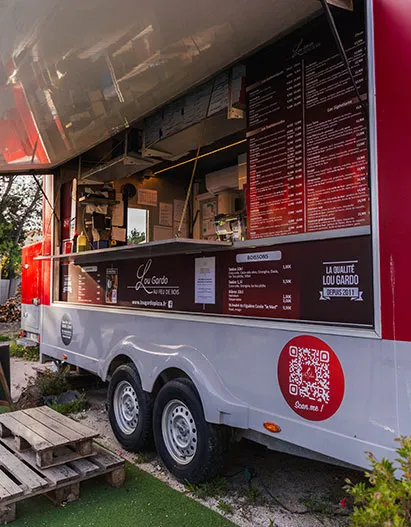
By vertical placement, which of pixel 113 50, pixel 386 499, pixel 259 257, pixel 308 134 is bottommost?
pixel 386 499

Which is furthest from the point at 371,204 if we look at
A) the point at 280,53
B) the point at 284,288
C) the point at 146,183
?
the point at 146,183

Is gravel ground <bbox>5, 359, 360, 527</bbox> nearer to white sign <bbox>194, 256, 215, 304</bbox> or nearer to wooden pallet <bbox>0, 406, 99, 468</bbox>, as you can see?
wooden pallet <bbox>0, 406, 99, 468</bbox>

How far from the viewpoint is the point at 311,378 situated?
2.55 m

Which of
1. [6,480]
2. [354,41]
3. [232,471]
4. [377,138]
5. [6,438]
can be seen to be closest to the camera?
[377,138]

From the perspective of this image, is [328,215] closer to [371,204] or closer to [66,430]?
[371,204]

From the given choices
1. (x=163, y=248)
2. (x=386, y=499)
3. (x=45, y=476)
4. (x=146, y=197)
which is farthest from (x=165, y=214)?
(x=386, y=499)

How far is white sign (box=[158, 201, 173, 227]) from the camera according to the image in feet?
20.6

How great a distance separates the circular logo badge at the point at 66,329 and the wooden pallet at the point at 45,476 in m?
1.93

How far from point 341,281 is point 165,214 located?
13.7 feet

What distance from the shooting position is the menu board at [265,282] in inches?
94.7

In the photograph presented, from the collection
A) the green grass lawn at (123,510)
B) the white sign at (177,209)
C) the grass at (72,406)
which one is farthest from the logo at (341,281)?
the white sign at (177,209)

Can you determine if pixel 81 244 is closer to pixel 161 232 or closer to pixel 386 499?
pixel 161 232

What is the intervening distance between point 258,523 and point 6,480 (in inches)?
66.0

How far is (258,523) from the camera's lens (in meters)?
2.87
